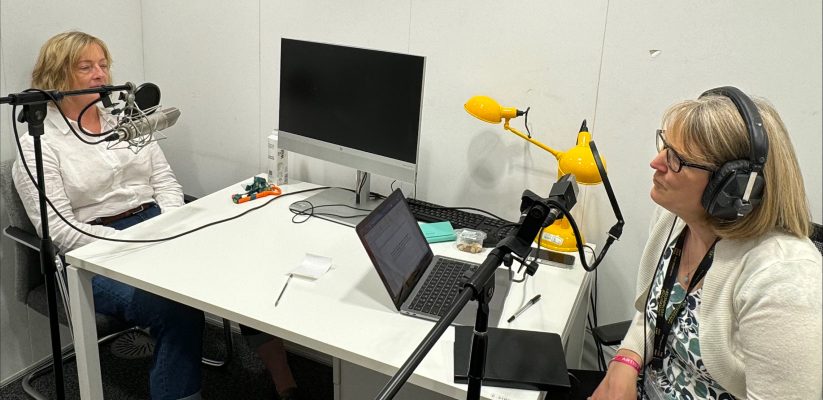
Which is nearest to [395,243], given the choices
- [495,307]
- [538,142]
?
[495,307]

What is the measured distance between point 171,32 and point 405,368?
2157 millimetres

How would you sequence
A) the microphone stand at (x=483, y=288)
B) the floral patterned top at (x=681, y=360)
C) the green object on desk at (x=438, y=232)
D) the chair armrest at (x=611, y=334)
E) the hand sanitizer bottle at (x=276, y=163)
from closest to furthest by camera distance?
the microphone stand at (x=483, y=288) → the floral patterned top at (x=681, y=360) → the chair armrest at (x=611, y=334) → the green object on desk at (x=438, y=232) → the hand sanitizer bottle at (x=276, y=163)

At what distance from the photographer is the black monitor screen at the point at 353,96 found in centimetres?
183

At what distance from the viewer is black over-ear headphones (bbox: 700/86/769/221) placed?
1.06 meters

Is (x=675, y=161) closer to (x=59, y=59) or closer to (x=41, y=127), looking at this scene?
(x=41, y=127)

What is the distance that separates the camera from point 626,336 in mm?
1552

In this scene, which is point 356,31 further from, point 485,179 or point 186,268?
point 186,268

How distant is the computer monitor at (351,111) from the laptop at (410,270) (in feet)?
1.06

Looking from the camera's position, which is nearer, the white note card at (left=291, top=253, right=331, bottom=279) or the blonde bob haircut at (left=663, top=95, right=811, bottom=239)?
the blonde bob haircut at (left=663, top=95, right=811, bottom=239)

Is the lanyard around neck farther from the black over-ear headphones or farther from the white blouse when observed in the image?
the white blouse

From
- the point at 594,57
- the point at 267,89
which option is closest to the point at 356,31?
the point at 267,89

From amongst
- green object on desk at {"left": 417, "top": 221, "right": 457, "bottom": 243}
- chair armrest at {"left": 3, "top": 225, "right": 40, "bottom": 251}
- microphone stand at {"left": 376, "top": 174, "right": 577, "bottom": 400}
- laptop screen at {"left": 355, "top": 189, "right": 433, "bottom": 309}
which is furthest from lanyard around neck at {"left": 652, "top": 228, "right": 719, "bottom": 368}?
chair armrest at {"left": 3, "top": 225, "right": 40, "bottom": 251}

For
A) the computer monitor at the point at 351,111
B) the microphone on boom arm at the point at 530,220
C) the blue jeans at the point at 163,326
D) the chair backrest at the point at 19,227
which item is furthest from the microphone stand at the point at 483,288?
the chair backrest at the point at 19,227

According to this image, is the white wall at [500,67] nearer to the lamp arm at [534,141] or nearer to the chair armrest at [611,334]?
the lamp arm at [534,141]
